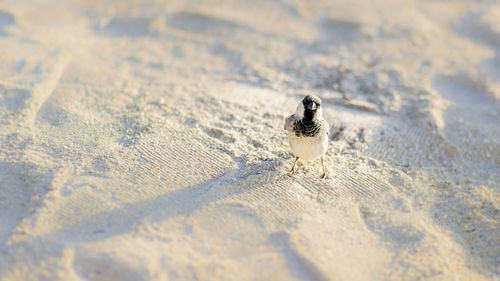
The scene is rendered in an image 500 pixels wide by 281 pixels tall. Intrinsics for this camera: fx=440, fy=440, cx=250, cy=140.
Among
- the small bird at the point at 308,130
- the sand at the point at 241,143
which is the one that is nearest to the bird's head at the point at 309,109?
the small bird at the point at 308,130

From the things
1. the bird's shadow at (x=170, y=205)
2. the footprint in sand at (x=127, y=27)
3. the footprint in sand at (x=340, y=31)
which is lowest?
the bird's shadow at (x=170, y=205)

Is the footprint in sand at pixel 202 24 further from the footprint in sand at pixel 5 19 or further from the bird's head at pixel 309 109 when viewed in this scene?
the bird's head at pixel 309 109

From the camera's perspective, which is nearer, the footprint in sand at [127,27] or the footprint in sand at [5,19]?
the footprint in sand at [5,19]

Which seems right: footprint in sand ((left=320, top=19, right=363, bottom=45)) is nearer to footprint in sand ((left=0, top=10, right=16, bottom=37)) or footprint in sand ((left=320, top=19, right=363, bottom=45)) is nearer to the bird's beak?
the bird's beak

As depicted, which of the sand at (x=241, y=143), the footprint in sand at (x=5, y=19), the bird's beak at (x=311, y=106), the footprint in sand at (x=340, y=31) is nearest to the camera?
the sand at (x=241, y=143)

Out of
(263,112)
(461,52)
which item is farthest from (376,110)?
(461,52)

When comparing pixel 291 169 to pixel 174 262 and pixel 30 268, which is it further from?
pixel 30 268

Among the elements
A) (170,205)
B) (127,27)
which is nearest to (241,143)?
(170,205)
